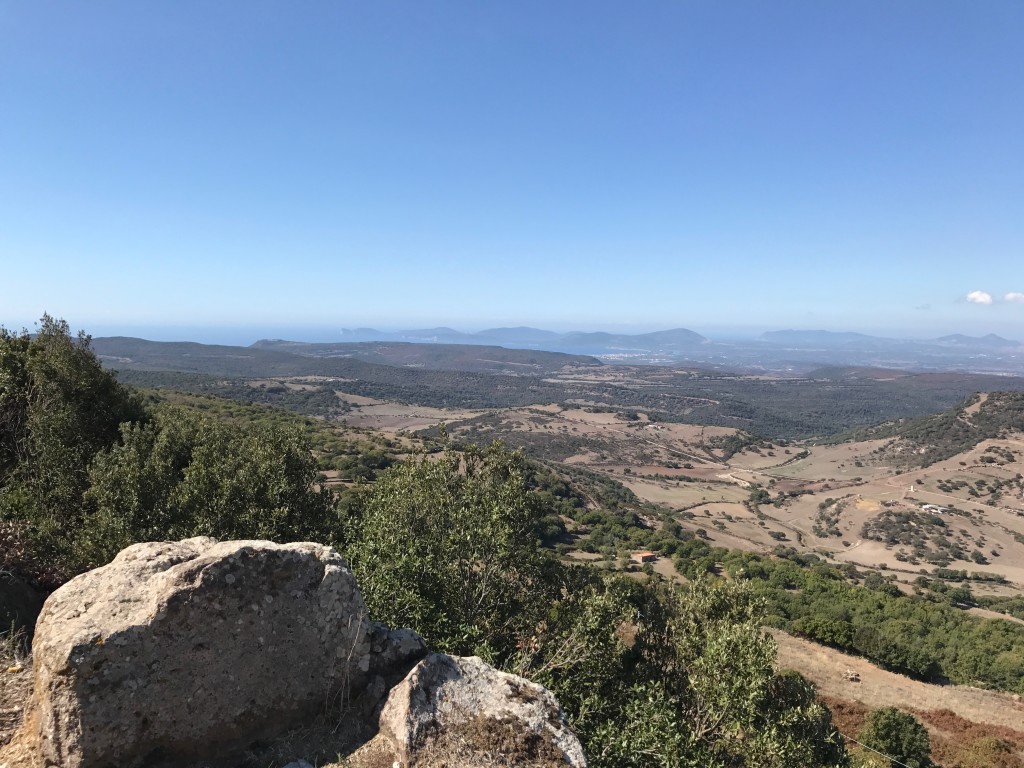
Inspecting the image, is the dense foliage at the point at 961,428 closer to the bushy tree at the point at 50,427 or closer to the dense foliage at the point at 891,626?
the dense foliage at the point at 891,626

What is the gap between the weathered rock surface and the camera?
712 centimetres

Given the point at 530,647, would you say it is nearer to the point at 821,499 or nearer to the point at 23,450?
the point at 23,450

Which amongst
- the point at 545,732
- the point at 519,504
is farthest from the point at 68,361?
the point at 545,732

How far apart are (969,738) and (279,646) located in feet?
111

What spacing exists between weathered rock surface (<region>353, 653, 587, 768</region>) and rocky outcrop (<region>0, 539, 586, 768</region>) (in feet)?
0.06

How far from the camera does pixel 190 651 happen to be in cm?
677

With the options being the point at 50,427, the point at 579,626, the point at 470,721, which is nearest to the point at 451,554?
the point at 579,626

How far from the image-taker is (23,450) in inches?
770

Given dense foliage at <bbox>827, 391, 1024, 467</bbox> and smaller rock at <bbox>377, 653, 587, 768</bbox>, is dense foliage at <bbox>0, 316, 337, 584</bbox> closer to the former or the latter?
smaller rock at <bbox>377, 653, 587, 768</bbox>

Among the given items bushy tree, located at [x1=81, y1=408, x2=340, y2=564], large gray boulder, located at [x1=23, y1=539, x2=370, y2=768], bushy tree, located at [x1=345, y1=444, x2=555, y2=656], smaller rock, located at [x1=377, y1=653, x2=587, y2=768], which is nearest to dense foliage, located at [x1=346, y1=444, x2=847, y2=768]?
bushy tree, located at [x1=345, y1=444, x2=555, y2=656]

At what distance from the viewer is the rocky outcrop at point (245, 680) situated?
619 centimetres

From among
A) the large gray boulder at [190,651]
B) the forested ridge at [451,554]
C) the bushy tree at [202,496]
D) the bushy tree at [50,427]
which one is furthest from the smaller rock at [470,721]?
the bushy tree at [50,427]

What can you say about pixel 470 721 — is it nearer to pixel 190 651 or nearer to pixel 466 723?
pixel 466 723

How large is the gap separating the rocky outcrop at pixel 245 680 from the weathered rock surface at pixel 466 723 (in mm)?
18
